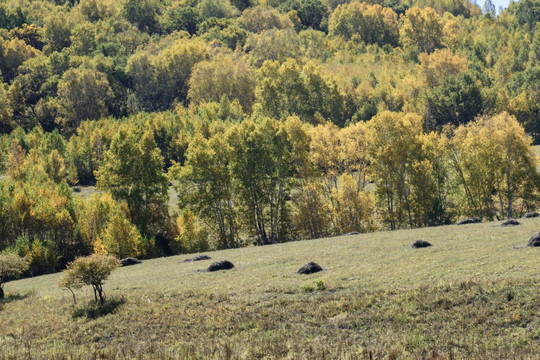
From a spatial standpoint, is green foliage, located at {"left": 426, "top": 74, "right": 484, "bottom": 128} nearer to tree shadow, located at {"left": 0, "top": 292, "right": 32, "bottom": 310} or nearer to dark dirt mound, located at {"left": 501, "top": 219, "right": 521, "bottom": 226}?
dark dirt mound, located at {"left": 501, "top": 219, "right": 521, "bottom": 226}

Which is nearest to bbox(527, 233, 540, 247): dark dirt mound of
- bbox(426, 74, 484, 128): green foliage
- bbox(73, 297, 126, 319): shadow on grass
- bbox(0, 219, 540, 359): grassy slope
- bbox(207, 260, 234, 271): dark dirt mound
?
bbox(0, 219, 540, 359): grassy slope

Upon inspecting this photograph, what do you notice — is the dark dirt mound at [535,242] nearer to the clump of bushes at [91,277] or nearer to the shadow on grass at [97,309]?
the shadow on grass at [97,309]

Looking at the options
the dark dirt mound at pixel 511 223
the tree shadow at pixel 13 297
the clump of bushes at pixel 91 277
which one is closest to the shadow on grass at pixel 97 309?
the clump of bushes at pixel 91 277

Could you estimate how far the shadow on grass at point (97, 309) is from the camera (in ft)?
116

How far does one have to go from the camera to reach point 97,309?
35.8 metres

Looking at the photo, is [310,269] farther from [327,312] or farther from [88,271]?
[88,271]

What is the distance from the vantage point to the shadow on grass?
116 ft

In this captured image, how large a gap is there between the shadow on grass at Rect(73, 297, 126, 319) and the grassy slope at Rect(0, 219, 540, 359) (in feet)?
2.59

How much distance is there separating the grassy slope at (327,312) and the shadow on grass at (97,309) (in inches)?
31.1

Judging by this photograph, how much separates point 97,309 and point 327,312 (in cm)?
1754

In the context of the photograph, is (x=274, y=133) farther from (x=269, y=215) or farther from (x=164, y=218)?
(x=164, y=218)

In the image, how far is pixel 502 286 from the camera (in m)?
28.5

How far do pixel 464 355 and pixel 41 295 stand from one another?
126 feet

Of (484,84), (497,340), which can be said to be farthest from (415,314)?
(484,84)
